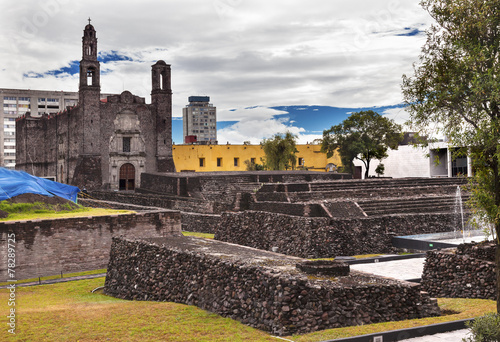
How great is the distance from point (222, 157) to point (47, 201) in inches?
1247

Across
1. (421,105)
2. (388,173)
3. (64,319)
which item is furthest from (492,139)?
(388,173)

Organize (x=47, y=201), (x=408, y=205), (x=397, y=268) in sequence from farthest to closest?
(x=408, y=205) → (x=47, y=201) → (x=397, y=268)

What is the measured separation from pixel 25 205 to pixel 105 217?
2.91 meters

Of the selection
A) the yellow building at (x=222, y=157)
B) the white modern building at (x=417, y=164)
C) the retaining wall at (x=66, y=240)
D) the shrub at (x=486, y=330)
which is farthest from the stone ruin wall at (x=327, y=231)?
the yellow building at (x=222, y=157)

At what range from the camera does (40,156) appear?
45.9m

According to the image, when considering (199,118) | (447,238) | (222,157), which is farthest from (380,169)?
(199,118)

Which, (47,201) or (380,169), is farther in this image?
(380,169)

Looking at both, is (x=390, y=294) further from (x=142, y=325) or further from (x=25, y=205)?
(x=25, y=205)

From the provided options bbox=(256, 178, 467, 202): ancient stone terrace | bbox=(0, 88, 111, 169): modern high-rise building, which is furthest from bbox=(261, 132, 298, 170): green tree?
bbox=(0, 88, 111, 169): modern high-rise building

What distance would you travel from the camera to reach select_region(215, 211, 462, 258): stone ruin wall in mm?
17969

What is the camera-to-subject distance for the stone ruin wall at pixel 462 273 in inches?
442

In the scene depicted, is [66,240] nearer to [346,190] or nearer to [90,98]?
[346,190]

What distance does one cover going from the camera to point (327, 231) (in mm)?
18047

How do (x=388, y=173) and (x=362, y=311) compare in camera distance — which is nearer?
(x=362, y=311)
